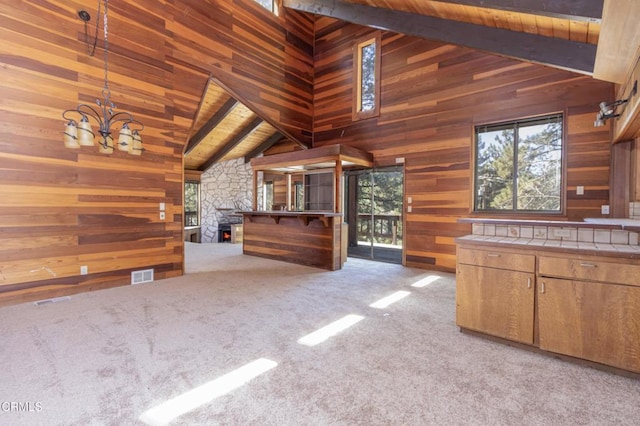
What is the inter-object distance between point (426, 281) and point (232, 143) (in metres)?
7.24

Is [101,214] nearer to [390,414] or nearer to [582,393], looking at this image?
[390,414]

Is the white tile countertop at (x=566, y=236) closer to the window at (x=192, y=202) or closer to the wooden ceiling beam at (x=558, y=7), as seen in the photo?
the wooden ceiling beam at (x=558, y=7)

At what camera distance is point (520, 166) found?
4770 millimetres

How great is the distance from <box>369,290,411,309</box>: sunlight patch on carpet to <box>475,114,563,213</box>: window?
226cm

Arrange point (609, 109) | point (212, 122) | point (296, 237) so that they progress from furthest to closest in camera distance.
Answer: point (212, 122) < point (296, 237) < point (609, 109)

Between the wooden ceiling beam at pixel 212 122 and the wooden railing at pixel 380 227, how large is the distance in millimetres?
4338

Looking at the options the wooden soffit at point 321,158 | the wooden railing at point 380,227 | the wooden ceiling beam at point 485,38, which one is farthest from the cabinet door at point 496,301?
the wooden railing at point 380,227

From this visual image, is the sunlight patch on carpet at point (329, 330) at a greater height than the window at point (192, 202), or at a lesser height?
lesser

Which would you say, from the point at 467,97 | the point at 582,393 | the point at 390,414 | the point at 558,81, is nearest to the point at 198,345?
the point at 390,414

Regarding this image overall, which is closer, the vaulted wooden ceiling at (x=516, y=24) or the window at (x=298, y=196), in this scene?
the vaulted wooden ceiling at (x=516, y=24)

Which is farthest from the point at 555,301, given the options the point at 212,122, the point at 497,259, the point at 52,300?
the point at 212,122

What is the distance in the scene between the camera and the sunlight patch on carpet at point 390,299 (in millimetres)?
3585

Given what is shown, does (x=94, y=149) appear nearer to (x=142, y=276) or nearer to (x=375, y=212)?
(x=142, y=276)

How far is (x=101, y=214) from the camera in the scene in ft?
13.7
